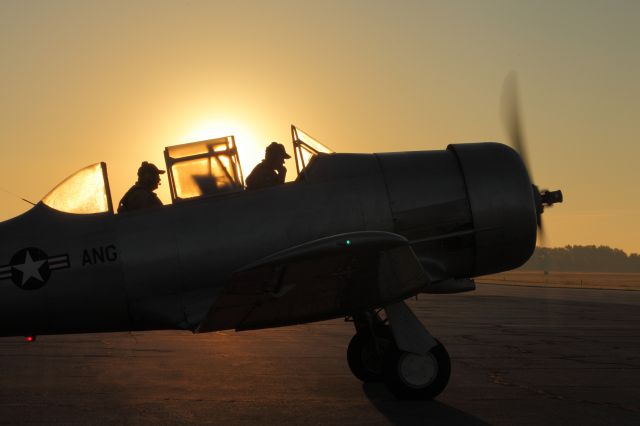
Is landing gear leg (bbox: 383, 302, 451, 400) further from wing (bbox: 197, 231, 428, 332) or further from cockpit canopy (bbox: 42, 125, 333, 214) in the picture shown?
cockpit canopy (bbox: 42, 125, 333, 214)

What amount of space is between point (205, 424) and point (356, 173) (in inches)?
127

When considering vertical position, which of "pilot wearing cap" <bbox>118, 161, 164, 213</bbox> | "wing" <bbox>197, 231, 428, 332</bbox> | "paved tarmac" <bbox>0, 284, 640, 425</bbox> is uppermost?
"pilot wearing cap" <bbox>118, 161, 164, 213</bbox>

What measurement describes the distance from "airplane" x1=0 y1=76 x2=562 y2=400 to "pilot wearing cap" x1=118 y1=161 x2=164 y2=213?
0.12 meters

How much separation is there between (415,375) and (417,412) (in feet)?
2.38

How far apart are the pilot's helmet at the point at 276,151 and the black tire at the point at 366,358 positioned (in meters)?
2.50

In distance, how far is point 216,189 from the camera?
8.98 meters

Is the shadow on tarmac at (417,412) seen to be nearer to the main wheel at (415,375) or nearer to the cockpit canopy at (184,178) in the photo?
the main wheel at (415,375)

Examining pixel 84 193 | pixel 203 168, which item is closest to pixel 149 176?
pixel 203 168

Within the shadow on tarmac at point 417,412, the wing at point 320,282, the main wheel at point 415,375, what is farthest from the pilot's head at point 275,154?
the shadow on tarmac at point 417,412

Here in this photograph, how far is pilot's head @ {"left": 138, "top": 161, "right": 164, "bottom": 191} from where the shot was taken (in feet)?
29.6

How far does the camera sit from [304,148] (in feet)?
30.9

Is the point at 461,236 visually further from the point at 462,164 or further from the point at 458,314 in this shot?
the point at 458,314

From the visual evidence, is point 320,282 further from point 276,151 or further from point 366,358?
point 366,358

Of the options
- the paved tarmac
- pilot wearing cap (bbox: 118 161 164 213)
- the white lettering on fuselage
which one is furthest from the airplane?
the paved tarmac
